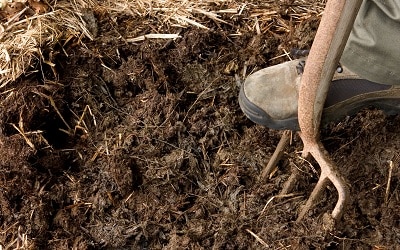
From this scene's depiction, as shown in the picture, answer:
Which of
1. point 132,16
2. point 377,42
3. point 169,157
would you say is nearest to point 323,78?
point 377,42

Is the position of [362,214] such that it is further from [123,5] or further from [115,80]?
[123,5]

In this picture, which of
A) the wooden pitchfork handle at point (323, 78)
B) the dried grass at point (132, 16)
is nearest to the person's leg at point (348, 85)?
the wooden pitchfork handle at point (323, 78)

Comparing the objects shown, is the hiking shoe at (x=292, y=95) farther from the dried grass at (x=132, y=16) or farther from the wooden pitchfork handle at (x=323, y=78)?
the dried grass at (x=132, y=16)

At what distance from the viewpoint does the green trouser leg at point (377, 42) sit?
1.77 metres

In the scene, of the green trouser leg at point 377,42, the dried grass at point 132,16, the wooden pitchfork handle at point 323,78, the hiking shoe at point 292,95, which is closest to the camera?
the wooden pitchfork handle at point 323,78

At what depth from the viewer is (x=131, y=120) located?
216cm

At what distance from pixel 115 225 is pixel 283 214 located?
0.56 metres

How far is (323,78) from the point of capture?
1.63 m

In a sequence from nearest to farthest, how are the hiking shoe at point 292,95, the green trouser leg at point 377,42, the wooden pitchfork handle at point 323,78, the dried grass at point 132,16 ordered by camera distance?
the wooden pitchfork handle at point 323,78 → the green trouser leg at point 377,42 → the hiking shoe at point 292,95 → the dried grass at point 132,16

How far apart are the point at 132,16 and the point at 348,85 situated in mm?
956

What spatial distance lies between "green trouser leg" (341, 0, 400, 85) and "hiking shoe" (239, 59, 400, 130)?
5cm

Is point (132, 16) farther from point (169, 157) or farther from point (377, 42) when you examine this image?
point (377, 42)

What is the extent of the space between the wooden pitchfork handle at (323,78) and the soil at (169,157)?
0.14 metres

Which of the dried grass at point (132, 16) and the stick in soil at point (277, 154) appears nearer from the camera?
the stick in soil at point (277, 154)
